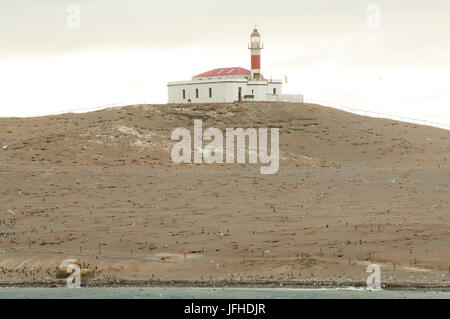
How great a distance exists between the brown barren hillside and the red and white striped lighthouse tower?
46.4 ft

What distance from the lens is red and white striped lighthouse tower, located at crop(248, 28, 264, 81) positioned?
3351 inches

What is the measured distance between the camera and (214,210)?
39094mm

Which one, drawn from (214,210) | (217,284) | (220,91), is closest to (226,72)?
(220,91)

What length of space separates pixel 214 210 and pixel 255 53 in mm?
48090

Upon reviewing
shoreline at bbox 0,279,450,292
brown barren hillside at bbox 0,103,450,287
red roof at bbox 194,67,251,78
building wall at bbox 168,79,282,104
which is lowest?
shoreline at bbox 0,279,450,292

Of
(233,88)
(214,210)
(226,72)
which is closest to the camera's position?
(214,210)

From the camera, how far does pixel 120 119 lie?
74062 mm

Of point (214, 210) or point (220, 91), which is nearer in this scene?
point (214, 210)

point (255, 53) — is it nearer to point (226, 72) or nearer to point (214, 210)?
point (226, 72)

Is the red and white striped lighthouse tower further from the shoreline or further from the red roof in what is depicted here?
the shoreline

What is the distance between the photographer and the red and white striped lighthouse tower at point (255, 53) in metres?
85.1

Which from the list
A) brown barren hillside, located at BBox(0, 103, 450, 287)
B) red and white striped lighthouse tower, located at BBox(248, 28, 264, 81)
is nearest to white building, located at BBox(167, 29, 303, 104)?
red and white striped lighthouse tower, located at BBox(248, 28, 264, 81)

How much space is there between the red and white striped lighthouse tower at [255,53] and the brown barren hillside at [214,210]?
14.2m

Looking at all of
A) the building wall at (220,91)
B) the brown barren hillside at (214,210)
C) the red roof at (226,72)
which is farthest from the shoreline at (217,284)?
the red roof at (226,72)
